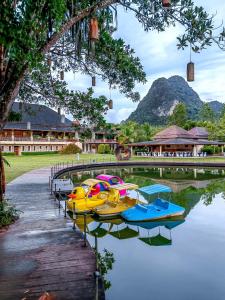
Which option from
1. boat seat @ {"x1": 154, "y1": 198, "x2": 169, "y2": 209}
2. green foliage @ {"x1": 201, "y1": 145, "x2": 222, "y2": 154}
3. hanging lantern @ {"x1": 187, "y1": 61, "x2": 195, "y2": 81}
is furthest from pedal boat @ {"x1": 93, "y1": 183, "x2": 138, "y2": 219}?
green foliage @ {"x1": 201, "y1": 145, "x2": 222, "y2": 154}

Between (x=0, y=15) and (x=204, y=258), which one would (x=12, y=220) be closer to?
(x=204, y=258)

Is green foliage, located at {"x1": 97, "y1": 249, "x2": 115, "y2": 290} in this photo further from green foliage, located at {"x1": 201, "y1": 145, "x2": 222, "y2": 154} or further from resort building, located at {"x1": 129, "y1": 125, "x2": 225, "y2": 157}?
green foliage, located at {"x1": 201, "y1": 145, "x2": 222, "y2": 154}

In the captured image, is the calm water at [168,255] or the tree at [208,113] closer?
the calm water at [168,255]

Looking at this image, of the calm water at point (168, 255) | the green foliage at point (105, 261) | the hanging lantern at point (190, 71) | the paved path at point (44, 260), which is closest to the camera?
the hanging lantern at point (190, 71)

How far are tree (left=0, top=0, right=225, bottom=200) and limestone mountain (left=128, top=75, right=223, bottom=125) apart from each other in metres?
129

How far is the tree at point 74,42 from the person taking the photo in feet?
17.8

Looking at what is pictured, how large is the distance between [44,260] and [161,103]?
493ft

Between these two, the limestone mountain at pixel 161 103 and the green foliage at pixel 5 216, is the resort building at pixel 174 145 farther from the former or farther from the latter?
the limestone mountain at pixel 161 103

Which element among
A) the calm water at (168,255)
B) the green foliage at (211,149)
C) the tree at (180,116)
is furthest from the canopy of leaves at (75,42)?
the tree at (180,116)

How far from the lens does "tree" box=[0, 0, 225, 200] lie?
5.41 meters

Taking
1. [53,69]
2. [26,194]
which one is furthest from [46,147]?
[53,69]

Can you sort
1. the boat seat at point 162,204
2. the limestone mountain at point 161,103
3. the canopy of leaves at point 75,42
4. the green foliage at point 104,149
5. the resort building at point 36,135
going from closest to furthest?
the canopy of leaves at point 75,42
the boat seat at point 162,204
the resort building at point 36,135
the green foliage at point 104,149
the limestone mountain at point 161,103

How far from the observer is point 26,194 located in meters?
17.7

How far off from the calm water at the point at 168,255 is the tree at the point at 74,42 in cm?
543
